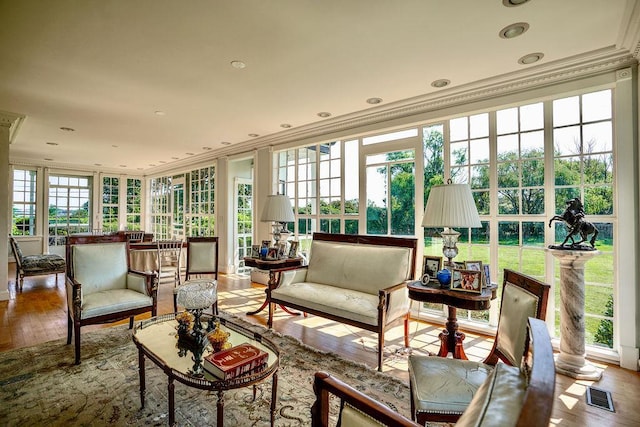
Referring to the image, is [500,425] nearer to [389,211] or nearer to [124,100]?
[389,211]

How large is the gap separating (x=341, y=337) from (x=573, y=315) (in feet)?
6.60

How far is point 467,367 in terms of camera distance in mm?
1612

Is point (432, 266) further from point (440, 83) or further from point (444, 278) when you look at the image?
point (440, 83)

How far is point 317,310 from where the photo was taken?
9.57 feet

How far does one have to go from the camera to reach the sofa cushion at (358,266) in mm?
3045

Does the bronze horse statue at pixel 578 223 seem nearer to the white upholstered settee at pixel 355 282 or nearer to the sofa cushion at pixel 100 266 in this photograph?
the white upholstered settee at pixel 355 282

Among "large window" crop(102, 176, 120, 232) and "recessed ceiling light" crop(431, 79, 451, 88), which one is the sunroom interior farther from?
"large window" crop(102, 176, 120, 232)

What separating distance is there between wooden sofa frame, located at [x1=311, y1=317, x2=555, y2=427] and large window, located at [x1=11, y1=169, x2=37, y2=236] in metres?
10.1

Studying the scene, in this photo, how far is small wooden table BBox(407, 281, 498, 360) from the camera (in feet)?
7.52

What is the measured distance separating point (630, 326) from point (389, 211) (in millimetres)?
2427

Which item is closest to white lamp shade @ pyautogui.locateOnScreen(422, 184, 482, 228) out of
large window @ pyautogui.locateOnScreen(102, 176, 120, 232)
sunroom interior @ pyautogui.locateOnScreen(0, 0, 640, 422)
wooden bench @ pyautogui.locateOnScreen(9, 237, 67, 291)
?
sunroom interior @ pyautogui.locateOnScreen(0, 0, 640, 422)

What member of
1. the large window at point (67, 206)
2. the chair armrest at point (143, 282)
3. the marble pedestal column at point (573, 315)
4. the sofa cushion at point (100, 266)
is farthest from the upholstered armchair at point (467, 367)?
the large window at point (67, 206)

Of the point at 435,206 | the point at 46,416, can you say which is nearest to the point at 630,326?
the point at 435,206

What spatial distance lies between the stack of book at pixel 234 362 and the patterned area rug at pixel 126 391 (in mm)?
468
